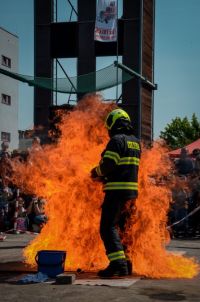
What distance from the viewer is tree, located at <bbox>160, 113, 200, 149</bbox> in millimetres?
64562

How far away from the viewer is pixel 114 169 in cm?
741

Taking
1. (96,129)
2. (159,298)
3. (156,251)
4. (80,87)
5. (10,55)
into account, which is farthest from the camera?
(10,55)

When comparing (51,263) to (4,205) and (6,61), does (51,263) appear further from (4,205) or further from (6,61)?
(6,61)

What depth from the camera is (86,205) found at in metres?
8.10

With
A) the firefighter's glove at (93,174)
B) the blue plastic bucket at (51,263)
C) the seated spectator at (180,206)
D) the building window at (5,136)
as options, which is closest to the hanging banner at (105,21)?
the seated spectator at (180,206)

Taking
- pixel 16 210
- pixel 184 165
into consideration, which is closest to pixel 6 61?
pixel 16 210

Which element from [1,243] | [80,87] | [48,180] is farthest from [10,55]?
[48,180]

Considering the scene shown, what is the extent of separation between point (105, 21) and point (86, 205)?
18167 mm

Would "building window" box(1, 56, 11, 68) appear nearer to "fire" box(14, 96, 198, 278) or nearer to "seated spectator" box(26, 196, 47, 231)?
"seated spectator" box(26, 196, 47, 231)

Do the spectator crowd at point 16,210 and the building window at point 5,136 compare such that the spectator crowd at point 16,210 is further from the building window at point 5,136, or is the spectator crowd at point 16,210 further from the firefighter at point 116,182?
the building window at point 5,136

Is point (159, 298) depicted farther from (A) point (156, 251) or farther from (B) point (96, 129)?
(B) point (96, 129)

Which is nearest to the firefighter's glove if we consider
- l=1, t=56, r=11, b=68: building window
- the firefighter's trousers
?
the firefighter's trousers

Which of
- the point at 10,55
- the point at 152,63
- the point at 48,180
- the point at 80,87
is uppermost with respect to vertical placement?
the point at 10,55

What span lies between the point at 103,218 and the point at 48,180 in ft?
4.49
